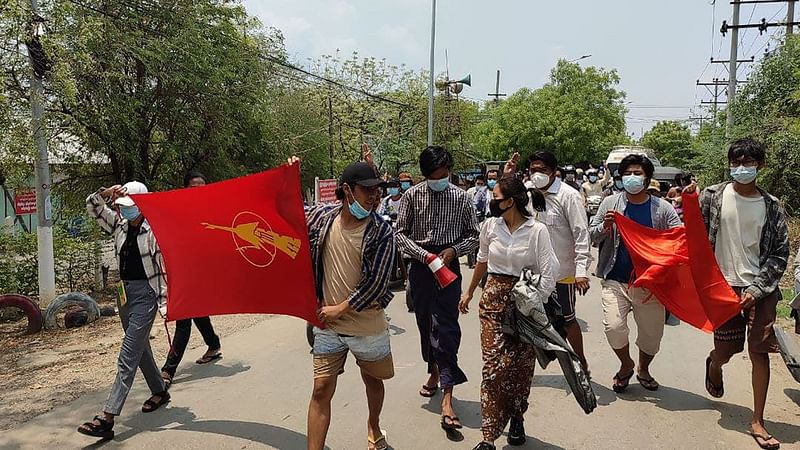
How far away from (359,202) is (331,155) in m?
20.9

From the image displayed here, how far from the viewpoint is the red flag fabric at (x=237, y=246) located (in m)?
3.81

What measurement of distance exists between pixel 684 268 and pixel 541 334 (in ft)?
6.11

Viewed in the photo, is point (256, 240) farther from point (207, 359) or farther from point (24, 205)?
point (24, 205)

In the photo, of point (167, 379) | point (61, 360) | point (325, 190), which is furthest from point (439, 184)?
point (325, 190)

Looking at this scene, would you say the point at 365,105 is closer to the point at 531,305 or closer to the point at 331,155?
the point at 331,155

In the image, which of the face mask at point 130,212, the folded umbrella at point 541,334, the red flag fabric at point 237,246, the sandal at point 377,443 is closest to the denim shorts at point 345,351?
the red flag fabric at point 237,246

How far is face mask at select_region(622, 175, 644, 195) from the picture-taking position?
5133 millimetres

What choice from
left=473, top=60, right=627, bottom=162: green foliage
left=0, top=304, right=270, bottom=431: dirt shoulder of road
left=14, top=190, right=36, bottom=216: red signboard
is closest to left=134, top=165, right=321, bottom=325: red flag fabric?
left=0, top=304, right=270, bottom=431: dirt shoulder of road

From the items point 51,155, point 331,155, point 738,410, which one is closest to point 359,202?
point 738,410

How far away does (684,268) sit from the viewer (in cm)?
512

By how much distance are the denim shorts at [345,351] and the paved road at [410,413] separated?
0.72 metres

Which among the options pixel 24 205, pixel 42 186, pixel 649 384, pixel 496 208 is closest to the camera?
pixel 496 208

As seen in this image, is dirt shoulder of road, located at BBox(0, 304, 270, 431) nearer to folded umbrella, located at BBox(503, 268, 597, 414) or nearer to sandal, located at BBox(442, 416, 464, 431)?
sandal, located at BBox(442, 416, 464, 431)

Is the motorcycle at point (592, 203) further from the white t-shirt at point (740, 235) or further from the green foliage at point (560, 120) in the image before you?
the green foliage at point (560, 120)
